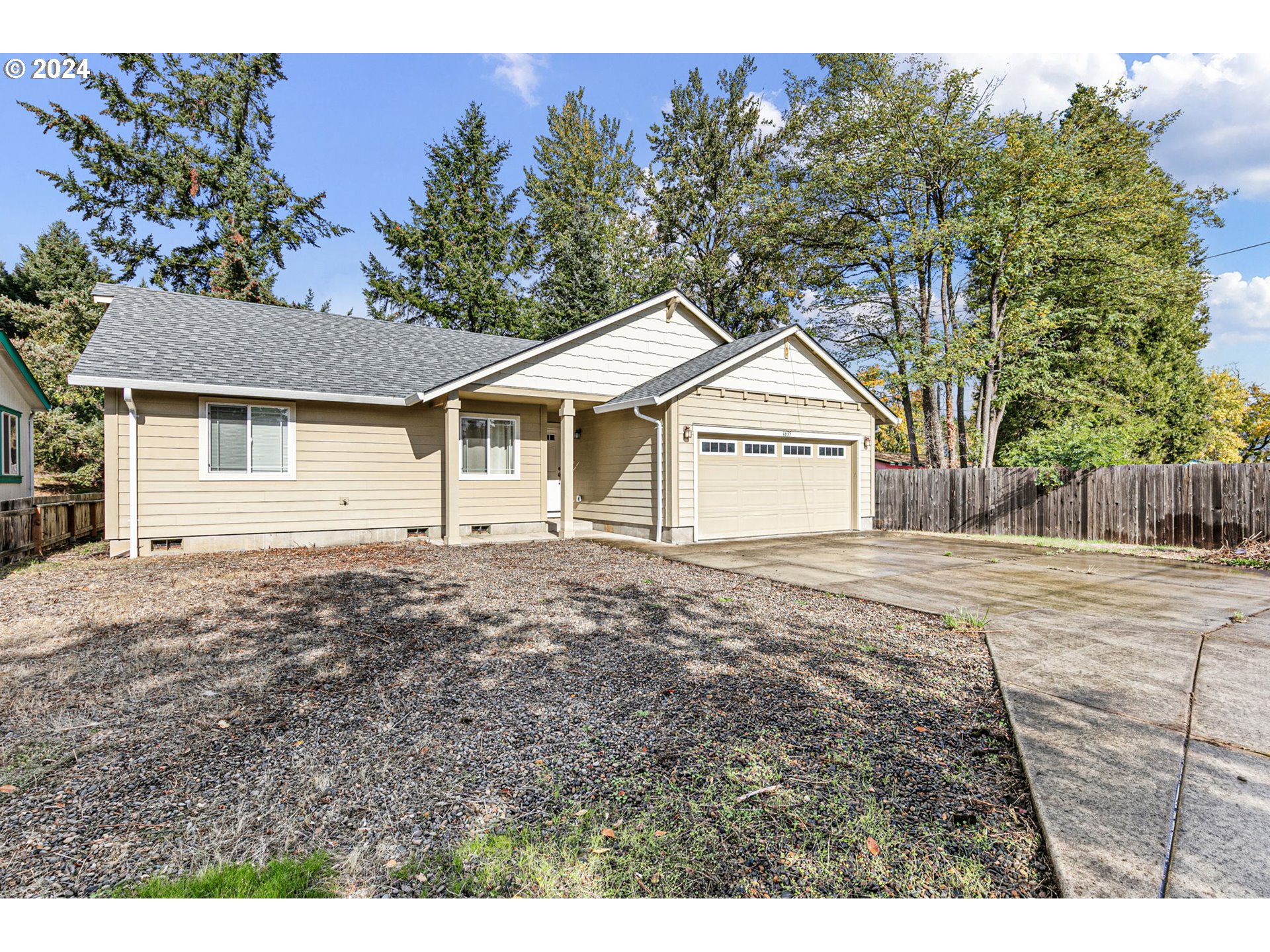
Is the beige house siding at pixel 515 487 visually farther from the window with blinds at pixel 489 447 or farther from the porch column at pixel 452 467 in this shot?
the porch column at pixel 452 467

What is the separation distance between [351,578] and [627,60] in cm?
636

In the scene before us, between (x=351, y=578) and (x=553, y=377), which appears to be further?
(x=553, y=377)

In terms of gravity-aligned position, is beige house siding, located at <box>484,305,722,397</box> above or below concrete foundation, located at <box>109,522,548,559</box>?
above

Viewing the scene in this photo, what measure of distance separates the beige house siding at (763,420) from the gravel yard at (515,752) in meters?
5.67

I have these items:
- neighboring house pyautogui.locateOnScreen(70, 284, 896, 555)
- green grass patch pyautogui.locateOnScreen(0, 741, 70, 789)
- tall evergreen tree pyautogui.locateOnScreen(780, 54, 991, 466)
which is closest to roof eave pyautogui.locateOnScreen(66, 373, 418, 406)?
neighboring house pyautogui.locateOnScreen(70, 284, 896, 555)

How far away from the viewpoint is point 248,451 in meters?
9.88

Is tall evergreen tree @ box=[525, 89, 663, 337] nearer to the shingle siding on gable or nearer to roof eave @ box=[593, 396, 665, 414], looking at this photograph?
roof eave @ box=[593, 396, 665, 414]

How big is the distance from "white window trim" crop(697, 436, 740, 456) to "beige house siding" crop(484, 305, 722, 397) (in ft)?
7.27

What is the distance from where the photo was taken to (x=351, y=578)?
7254mm

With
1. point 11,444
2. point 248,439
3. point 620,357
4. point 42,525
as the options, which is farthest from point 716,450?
point 11,444

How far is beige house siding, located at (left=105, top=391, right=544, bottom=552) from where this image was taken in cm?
906
